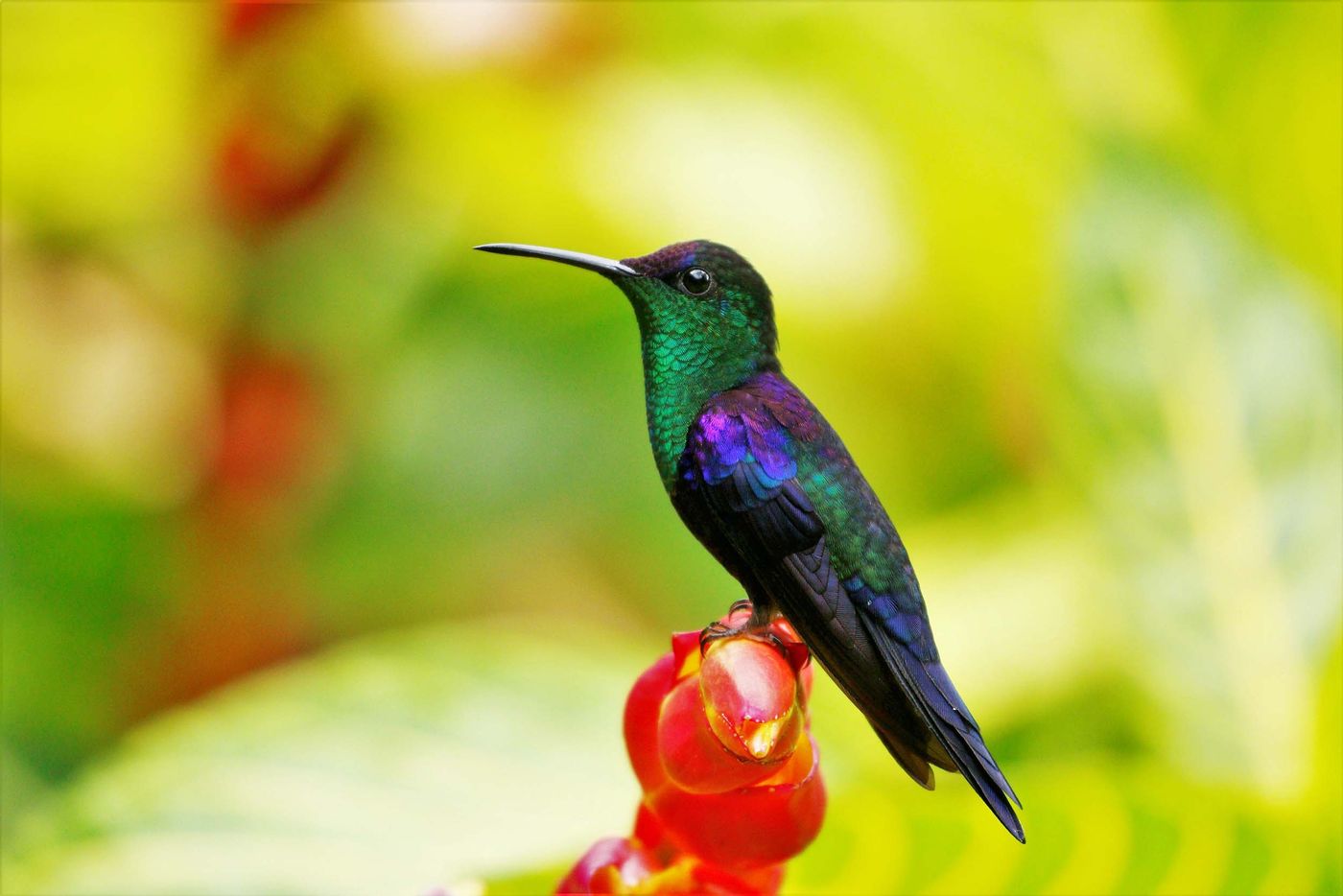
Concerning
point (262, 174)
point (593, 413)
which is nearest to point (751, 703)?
point (262, 174)

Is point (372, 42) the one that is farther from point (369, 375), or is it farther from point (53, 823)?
point (53, 823)

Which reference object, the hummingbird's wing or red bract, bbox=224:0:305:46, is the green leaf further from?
red bract, bbox=224:0:305:46

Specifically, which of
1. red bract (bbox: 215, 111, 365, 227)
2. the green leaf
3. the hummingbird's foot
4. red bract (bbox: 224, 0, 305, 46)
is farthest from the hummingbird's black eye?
red bract (bbox: 224, 0, 305, 46)

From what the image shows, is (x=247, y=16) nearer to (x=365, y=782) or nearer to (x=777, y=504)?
(x=365, y=782)

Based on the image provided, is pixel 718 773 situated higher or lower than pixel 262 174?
lower

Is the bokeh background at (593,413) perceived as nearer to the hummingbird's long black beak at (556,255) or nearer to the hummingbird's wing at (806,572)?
the hummingbird's wing at (806,572)

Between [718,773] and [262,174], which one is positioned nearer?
[718,773]

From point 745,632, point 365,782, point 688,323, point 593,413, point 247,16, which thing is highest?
point 247,16
